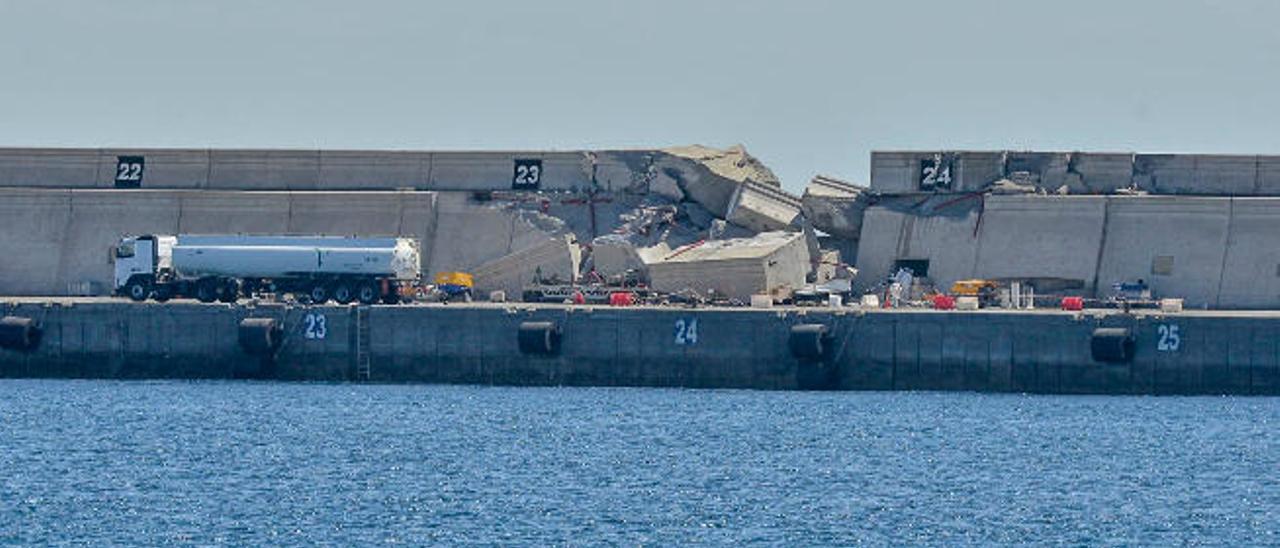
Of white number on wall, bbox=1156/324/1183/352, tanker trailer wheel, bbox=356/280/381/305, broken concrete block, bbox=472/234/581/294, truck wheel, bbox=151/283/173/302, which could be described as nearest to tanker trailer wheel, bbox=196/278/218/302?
truck wheel, bbox=151/283/173/302

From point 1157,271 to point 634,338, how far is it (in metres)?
19.2

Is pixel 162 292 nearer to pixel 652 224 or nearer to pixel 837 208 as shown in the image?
pixel 652 224

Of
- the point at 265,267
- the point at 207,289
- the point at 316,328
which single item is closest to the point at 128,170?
the point at 207,289

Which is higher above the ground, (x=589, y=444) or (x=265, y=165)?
(x=265, y=165)

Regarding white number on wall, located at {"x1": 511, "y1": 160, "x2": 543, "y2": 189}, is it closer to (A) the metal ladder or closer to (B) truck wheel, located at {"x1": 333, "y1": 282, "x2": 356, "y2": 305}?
(B) truck wheel, located at {"x1": 333, "y1": 282, "x2": 356, "y2": 305}

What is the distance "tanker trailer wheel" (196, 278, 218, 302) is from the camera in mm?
110500

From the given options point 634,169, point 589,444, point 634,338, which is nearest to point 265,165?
point 634,169

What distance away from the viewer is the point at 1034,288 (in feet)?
362

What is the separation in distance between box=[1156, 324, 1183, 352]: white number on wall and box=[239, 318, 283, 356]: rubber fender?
1124 inches

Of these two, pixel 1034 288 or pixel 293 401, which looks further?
pixel 1034 288

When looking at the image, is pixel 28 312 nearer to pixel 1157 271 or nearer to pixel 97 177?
pixel 97 177

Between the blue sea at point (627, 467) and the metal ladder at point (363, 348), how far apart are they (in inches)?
125

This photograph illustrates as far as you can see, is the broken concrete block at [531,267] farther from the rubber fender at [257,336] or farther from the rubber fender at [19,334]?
the rubber fender at [19,334]

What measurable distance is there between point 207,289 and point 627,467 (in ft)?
123
